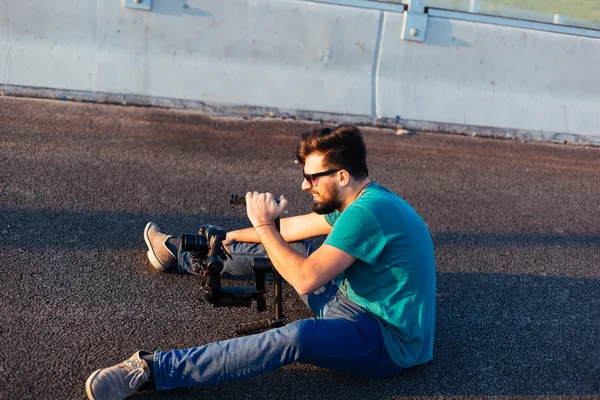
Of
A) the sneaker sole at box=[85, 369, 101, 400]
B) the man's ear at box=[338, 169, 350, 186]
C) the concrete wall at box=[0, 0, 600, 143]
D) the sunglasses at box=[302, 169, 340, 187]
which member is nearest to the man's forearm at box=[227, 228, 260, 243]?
the sunglasses at box=[302, 169, 340, 187]

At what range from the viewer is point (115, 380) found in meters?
3.71

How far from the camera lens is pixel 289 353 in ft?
12.4

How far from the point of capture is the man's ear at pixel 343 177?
412 cm

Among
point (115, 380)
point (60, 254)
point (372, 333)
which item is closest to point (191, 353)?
point (115, 380)

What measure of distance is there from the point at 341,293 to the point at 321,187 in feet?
2.05

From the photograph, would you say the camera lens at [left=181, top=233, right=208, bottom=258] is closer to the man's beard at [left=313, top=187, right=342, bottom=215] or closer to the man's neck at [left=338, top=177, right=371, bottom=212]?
the man's beard at [left=313, top=187, right=342, bottom=215]

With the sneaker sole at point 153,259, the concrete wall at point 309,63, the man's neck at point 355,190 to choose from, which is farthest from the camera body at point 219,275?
the concrete wall at point 309,63

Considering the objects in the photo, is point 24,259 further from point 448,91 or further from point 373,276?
point 448,91

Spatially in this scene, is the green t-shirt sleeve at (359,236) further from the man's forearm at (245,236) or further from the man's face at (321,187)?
the man's forearm at (245,236)

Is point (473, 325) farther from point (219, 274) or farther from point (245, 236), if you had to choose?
point (219, 274)

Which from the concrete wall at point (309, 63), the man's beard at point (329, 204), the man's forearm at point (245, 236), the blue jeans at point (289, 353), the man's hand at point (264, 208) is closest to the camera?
the blue jeans at point (289, 353)

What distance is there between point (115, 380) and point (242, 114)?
435 centimetres

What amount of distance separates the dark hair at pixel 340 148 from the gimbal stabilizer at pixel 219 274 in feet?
1.42

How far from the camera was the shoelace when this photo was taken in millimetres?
3736
